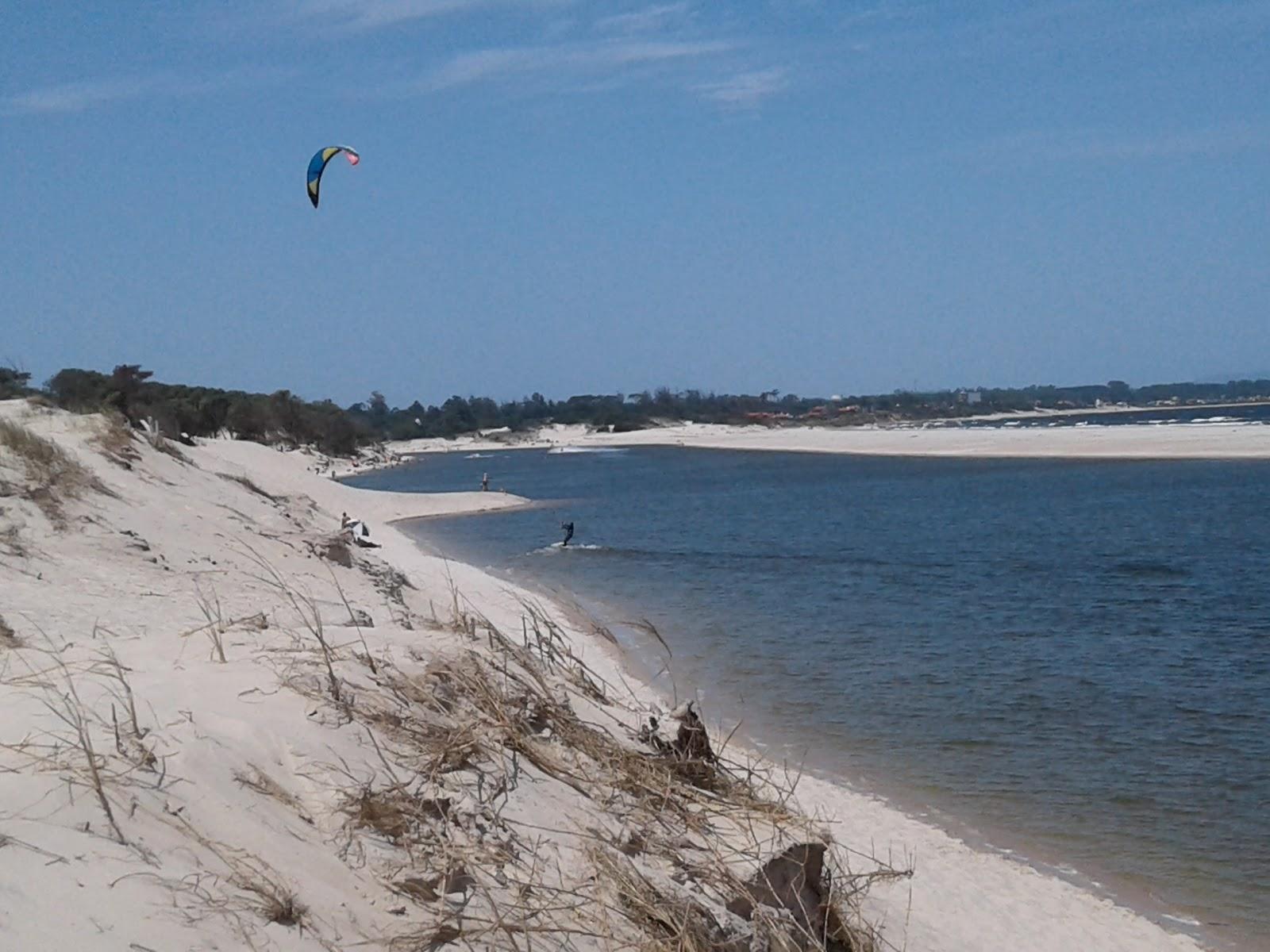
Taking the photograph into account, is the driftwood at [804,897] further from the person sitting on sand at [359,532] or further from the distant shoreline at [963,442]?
the distant shoreline at [963,442]

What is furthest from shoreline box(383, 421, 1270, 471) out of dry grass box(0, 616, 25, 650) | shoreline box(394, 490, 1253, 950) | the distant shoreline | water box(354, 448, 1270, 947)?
dry grass box(0, 616, 25, 650)

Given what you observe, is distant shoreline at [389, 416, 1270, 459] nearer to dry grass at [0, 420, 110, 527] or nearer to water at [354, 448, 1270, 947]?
water at [354, 448, 1270, 947]

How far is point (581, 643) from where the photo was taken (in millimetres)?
15375

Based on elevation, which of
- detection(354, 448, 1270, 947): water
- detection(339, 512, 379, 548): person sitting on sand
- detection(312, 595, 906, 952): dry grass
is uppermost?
detection(312, 595, 906, 952): dry grass

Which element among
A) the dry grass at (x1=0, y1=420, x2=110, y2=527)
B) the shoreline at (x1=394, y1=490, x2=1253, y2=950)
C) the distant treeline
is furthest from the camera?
the distant treeline

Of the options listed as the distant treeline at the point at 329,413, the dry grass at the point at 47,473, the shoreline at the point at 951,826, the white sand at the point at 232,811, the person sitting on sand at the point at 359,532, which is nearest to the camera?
the white sand at the point at 232,811

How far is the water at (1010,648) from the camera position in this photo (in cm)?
973

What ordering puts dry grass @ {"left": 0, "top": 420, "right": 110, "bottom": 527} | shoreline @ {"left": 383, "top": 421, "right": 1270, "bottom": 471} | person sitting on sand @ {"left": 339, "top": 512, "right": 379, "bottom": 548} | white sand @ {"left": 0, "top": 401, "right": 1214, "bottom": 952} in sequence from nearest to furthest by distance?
white sand @ {"left": 0, "top": 401, "right": 1214, "bottom": 952}, dry grass @ {"left": 0, "top": 420, "right": 110, "bottom": 527}, person sitting on sand @ {"left": 339, "top": 512, "right": 379, "bottom": 548}, shoreline @ {"left": 383, "top": 421, "right": 1270, "bottom": 471}

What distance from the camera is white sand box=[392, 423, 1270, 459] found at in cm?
6378

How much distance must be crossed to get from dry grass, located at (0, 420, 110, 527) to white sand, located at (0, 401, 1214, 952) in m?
1.45

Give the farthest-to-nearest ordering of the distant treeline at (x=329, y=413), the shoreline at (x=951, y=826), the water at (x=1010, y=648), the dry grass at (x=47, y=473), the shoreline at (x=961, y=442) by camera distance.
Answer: the shoreline at (x=961, y=442) → the distant treeline at (x=329, y=413) → the dry grass at (x=47, y=473) → the water at (x=1010, y=648) → the shoreline at (x=951, y=826)

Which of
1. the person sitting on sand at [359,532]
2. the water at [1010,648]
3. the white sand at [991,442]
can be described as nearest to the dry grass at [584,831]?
the water at [1010,648]

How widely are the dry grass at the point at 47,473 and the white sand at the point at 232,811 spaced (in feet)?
4.75

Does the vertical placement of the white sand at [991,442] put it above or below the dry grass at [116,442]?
below
